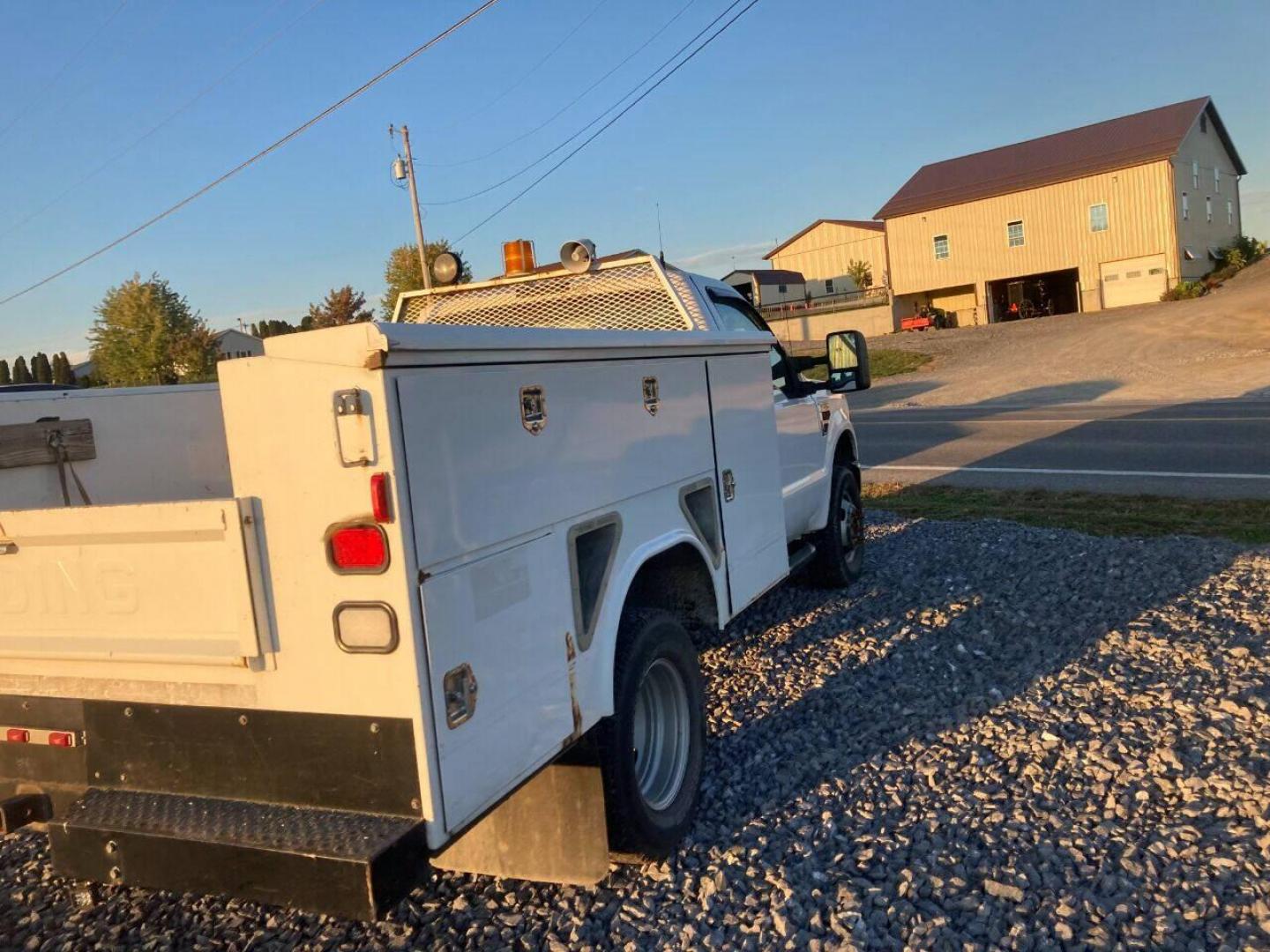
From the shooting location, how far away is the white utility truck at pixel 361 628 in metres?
2.59

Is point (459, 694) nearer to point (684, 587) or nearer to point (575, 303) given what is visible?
point (684, 587)

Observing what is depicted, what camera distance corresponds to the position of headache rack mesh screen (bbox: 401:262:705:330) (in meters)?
5.56

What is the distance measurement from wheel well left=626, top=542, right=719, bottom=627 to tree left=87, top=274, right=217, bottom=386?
35192mm

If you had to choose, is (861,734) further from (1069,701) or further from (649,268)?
(649,268)

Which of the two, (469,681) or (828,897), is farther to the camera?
(828,897)

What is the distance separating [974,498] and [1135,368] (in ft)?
60.9

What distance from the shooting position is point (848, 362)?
7051 mm

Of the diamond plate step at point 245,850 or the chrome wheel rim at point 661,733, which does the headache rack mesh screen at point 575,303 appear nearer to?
the chrome wheel rim at point 661,733

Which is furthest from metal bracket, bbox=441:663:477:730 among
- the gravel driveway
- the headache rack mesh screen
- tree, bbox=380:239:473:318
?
tree, bbox=380:239:473:318

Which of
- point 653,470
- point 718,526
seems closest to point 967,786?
point 718,526

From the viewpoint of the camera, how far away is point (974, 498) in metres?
10.6

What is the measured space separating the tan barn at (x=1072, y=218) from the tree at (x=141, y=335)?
108ft

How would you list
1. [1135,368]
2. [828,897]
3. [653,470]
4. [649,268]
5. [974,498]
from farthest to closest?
[1135,368] → [974,498] → [649,268] → [653,470] → [828,897]

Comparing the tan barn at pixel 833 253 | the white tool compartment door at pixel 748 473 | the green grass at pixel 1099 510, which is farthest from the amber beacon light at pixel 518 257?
the tan barn at pixel 833 253
